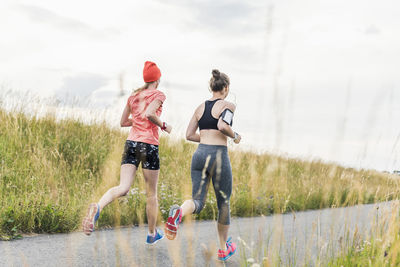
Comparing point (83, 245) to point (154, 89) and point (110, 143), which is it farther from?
point (110, 143)

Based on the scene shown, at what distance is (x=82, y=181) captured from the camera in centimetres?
739

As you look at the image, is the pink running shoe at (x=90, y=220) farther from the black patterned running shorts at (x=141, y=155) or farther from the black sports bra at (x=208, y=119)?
the black sports bra at (x=208, y=119)

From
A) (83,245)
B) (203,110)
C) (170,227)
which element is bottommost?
(83,245)

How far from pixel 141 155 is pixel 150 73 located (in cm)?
97

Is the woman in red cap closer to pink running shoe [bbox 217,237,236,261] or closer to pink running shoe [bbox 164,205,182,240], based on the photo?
pink running shoe [bbox 164,205,182,240]

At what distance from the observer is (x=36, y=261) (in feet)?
13.7

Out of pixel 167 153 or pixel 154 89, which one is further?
pixel 167 153

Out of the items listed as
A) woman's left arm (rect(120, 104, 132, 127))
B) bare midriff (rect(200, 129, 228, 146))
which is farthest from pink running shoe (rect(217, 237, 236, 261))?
woman's left arm (rect(120, 104, 132, 127))

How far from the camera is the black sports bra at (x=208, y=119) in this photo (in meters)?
4.08

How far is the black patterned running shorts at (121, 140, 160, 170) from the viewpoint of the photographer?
4.36 meters

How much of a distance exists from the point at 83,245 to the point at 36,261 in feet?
2.32

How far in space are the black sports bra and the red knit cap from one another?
77cm

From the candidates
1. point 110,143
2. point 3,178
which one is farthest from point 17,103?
point 3,178

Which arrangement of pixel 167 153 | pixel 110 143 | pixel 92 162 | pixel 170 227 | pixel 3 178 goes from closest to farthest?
pixel 170 227, pixel 3 178, pixel 92 162, pixel 110 143, pixel 167 153
